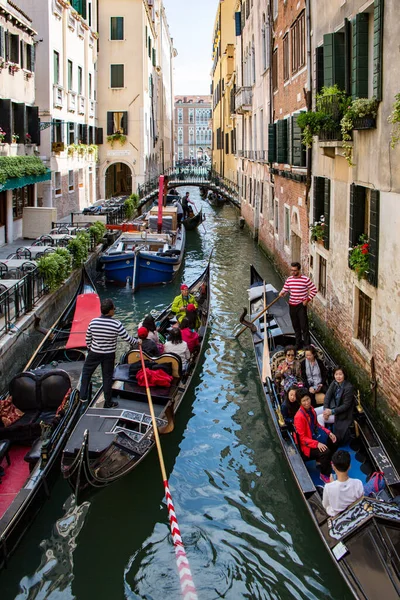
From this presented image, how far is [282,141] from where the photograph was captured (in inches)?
573

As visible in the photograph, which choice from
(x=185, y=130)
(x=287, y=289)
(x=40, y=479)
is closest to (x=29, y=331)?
(x=287, y=289)

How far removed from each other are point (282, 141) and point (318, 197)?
3.99 metres

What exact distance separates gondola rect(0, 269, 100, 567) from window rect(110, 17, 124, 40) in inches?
895

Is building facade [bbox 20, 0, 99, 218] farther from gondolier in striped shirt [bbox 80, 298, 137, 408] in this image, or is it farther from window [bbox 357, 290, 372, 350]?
gondolier in striped shirt [bbox 80, 298, 137, 408]

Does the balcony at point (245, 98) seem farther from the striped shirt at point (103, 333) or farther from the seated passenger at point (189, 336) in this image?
the striped shirt at point (103, 333)

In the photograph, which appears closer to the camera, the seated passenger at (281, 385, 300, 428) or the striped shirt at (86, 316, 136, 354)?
the seated passenger at (281, 385, 300, 428)

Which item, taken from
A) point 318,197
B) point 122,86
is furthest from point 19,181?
point 122,86

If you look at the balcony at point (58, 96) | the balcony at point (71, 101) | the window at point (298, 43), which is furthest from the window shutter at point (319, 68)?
the balcony at point (71, 101)

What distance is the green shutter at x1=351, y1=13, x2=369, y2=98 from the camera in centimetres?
763

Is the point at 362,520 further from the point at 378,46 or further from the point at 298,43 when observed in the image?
the point at 298,43

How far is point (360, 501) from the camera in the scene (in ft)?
16.1

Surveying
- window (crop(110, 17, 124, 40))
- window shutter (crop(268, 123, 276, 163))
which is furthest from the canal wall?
window (crop(110, 17, 124, 40))

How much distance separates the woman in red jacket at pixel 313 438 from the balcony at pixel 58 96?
1600 centimetres

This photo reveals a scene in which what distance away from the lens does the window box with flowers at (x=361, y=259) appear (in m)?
7.71
